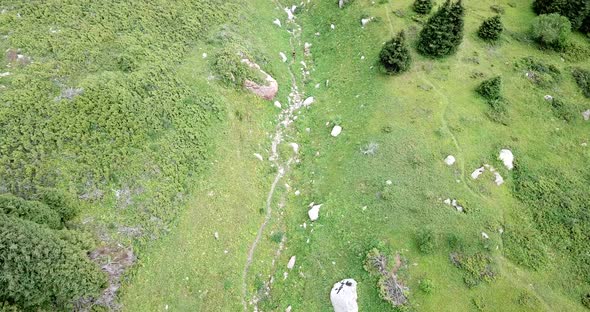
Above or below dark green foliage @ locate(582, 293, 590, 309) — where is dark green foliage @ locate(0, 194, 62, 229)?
above

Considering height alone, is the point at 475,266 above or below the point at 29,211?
below

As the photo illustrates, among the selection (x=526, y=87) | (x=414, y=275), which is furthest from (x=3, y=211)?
(x=526, y=87)

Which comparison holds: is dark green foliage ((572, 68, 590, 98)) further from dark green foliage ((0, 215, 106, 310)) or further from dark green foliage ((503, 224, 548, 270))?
dark green foliage ((0, 215, 106, 310))

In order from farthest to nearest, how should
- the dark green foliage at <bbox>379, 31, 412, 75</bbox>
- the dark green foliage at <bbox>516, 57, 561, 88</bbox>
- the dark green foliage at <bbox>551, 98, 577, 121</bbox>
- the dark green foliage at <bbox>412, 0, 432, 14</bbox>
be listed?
the dark green foliage at <bbox>412, 0, 432, 14</bbox> → the dark green foliage at <bbox>516, 57, 561, 88</bbox> → the dark green foliage at <bbox>379, 31, 412, 75</bbox> → the dark green foliage at <bbox>551, 98, 577, 121</bbox>

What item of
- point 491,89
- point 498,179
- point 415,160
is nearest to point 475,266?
point 498,179

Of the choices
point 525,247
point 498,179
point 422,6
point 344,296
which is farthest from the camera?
point 422,6

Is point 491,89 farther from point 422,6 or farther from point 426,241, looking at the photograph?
point 426,241

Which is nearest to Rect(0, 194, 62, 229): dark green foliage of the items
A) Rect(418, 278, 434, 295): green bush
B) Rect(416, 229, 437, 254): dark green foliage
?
Rect(418, 278, 434, 295): green bush
